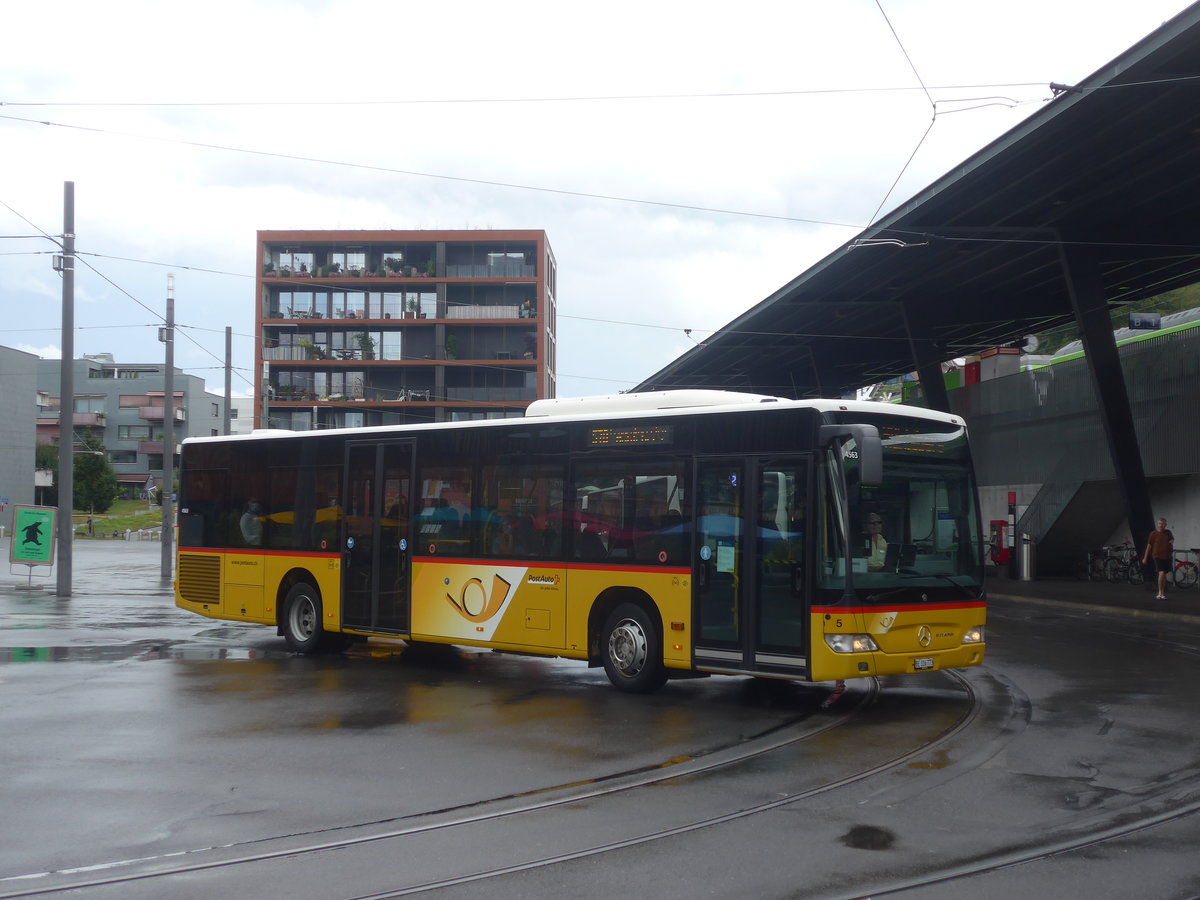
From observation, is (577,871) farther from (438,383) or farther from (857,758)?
(438,383)

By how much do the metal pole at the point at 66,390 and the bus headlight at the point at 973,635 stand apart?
18.8 metres

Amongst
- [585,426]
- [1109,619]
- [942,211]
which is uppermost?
[942,211]

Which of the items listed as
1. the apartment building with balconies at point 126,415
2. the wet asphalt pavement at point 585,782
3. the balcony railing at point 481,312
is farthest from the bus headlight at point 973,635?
the apartment building with balconies at point 126,415

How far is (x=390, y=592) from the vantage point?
15188 millimetres

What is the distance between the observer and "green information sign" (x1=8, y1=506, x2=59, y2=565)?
28.9 metres

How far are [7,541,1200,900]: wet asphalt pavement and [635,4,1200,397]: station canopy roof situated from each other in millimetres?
9113

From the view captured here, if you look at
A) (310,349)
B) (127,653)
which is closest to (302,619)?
(127,653)

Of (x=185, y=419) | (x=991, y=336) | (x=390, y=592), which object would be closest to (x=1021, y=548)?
(x=991, y=336)

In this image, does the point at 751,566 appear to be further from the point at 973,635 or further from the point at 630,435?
the point at 973,635

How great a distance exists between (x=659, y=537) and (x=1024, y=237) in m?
18.6

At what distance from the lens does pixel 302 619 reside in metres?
16.5

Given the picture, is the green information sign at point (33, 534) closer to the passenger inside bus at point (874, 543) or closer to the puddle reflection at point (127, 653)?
the puddle reflection at point (127, 653)

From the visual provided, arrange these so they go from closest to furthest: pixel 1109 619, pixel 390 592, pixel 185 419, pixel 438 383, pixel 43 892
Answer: pixel 43 892
pixel 390 592
pixel 1109 619
pixel 438 383
pixel 185 419

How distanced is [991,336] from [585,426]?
33.3 m
